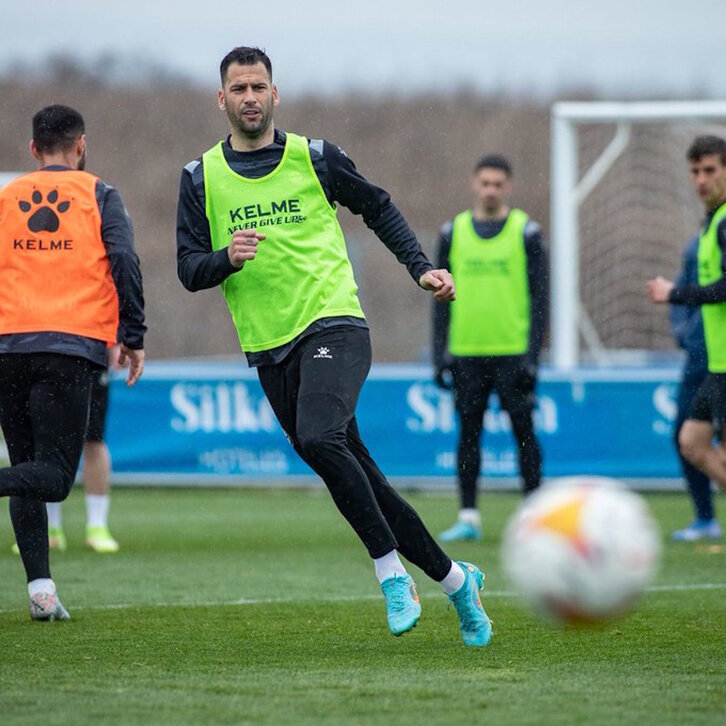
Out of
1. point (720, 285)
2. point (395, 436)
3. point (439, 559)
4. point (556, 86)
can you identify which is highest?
point (556, 86)

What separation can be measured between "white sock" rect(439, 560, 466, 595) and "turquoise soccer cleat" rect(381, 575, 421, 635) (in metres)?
0.17

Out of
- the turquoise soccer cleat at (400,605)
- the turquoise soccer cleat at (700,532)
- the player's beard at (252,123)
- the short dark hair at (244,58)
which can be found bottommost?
the turquoise soccer cleat at (700,532)

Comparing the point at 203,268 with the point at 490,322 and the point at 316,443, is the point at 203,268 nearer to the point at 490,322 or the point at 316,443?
the point at 316,443

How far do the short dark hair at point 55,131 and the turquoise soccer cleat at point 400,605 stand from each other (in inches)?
95.8

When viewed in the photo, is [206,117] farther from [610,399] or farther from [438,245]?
[438,245]

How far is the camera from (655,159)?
19109mm

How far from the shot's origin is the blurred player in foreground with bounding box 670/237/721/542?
1031 centimetres

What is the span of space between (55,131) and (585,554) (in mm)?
3473

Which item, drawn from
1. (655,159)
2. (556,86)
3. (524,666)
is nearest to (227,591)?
(524,666)

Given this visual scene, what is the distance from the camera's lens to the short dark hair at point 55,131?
6875 millimetres

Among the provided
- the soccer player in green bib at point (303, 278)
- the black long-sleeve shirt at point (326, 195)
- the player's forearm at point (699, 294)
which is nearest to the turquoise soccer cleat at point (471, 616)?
the soccer player in green bib at point (303, 278)

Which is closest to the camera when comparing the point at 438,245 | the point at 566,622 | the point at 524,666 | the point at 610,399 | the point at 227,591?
the point at 566,622

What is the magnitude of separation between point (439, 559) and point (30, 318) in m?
1.96

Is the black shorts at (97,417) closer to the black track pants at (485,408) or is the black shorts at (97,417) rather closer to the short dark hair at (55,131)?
the black track pants at (485,408)
